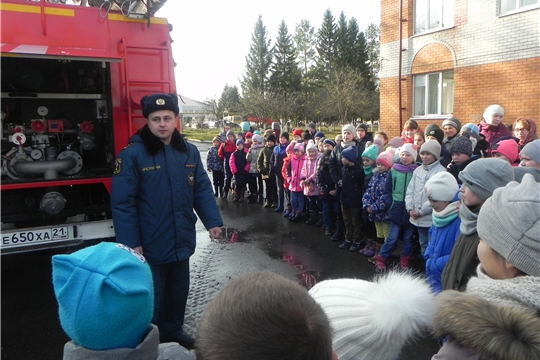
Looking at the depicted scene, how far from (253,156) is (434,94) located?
6988 mm

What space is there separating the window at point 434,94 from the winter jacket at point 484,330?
1270 cm

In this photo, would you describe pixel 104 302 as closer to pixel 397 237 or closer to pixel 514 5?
pixel 397 237

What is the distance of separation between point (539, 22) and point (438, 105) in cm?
363

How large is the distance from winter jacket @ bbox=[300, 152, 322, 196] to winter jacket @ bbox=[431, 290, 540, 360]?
20.4 feet

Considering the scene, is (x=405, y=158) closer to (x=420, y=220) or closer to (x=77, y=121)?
(x=420, y=220)

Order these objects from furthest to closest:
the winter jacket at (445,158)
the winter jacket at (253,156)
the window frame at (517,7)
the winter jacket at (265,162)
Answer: the window frame at (517,7) < the winter jacket at (253,156) < the winter jacket at (265,162) < the winter jacket at (445,158)

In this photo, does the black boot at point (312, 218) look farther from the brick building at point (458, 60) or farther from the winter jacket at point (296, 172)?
the brick building at point (458, 60)

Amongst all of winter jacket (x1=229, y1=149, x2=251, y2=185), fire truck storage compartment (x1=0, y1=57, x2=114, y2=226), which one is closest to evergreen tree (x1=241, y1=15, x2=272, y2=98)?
winter jacket (x1=229, y1=149, x2=251, y2=185)

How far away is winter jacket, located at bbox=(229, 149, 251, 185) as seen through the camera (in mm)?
10086

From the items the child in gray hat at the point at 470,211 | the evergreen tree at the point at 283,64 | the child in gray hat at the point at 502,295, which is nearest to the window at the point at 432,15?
the child in gray hat at the point at 470,211

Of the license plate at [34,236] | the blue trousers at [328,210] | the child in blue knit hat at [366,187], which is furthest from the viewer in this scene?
the blue trousers at [328,210]

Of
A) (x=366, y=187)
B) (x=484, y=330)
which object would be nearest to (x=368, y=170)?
(x=366, y=187)

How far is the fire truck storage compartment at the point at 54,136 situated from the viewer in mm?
4523

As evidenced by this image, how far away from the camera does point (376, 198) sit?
5.51 metres
